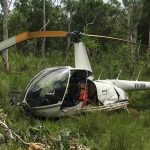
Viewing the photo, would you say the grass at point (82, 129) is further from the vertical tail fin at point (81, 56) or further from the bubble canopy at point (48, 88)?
the vertical tail fin at point (81, 56)

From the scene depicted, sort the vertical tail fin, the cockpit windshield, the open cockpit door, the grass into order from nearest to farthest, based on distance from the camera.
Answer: the grass
the cockpit windshield
the open cockpit door
the vertical tail fin

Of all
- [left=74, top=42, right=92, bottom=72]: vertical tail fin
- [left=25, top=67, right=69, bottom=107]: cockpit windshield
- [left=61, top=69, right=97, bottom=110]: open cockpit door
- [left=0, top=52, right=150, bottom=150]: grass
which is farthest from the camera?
[left=74, top=42, right=92, bottom=72]: vertical tail fin

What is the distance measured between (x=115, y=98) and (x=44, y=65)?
606 cm

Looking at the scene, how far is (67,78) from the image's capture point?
12062mm

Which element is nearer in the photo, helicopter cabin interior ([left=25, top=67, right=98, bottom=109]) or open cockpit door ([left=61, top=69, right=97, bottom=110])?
helicopter cabin interior ([left=25, top=67, right=98, bottom=109])

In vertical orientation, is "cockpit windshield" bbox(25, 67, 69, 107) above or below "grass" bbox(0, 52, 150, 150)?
above

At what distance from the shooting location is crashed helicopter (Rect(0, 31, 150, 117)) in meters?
11.7

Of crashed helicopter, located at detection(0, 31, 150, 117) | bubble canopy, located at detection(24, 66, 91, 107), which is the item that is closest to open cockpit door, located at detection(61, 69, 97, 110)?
crashed helicopter, located at detection(0, 31, 150, 117)

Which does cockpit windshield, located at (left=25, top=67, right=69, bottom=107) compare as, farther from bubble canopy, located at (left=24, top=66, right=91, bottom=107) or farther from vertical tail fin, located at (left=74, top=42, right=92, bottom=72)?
vertical tail fin, located at (left=74, top=42, right=92, bottom=72)

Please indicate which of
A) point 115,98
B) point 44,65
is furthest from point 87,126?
point 44,65

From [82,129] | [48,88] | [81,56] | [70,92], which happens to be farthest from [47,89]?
[82,129]

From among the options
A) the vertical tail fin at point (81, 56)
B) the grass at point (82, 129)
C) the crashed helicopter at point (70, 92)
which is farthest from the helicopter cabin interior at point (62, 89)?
the vertical tail fin at point (81, 56)

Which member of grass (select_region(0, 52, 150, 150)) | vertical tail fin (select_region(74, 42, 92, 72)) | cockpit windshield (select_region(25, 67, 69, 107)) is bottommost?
grass (select_region(0, 52, 150, 150))

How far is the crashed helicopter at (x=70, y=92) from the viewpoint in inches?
460
